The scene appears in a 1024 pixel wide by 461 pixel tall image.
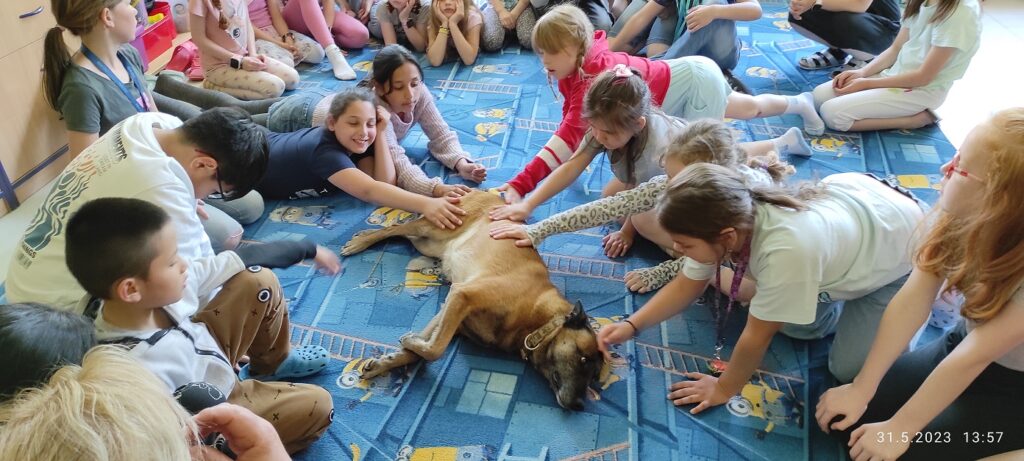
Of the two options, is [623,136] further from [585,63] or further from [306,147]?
[306,147]

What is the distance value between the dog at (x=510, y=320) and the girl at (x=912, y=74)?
87.0 inches

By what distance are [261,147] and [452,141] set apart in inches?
55.2

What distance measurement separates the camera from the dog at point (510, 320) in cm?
207

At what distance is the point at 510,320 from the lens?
2.26 metres

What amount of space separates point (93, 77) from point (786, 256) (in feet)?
8.64

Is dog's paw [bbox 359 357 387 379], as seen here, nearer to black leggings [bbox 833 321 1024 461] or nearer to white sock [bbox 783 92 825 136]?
black leggings [bbox 833 321 1024 461]

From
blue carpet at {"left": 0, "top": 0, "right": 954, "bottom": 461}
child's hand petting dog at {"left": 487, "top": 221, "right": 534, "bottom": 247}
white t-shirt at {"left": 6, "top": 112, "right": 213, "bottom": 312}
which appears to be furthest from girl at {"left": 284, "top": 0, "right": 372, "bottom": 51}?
white t-shirt at {"left": 6, "top": 112, "right": 213, "bottom": 312}

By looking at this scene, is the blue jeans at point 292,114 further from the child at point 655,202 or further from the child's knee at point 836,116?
the child's knee at point 836,116

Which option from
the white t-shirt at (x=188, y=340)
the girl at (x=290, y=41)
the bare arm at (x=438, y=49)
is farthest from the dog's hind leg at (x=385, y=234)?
the bare arm at (x=438, y=49)

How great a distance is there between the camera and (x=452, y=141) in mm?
3348

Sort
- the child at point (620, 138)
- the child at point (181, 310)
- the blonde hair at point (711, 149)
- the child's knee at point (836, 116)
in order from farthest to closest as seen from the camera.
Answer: the child's knee at point (836, 116) < the child at point (620, 138) < the blonde hair at point (711, 149) < the child at point (181, 310)

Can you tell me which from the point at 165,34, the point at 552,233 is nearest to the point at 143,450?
the point at 552,233

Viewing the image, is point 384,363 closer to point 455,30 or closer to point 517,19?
point 455,30

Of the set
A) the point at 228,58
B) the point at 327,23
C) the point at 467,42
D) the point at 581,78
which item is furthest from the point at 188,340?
the point at 327,23
